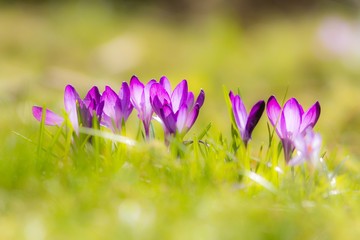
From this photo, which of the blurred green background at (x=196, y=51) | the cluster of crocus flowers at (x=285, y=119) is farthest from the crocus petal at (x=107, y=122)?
the blurred green background at (x=196, y=51)

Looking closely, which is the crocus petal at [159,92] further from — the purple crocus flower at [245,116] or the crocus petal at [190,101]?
the purple crocus flower at [245,116]

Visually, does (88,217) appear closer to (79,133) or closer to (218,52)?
(79,133)

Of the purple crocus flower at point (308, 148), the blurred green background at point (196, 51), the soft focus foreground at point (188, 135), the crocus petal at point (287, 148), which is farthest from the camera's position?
the blurred green background at point (196, 51)

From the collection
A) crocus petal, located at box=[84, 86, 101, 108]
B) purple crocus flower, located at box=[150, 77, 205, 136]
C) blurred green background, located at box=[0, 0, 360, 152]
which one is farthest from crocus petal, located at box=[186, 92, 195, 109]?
blurred green background, located at box=[0, 0, 360, 152]

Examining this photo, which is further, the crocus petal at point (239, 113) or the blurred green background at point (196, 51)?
the blurred green background at point (196, 51)

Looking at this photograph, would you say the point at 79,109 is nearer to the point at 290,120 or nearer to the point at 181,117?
the point at 181,117

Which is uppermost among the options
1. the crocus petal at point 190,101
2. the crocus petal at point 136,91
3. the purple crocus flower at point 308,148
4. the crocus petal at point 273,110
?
the crocus petal at point 136,91

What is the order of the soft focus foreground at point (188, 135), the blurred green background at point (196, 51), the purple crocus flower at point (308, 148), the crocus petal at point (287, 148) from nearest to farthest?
the soft focus foreground at point (188, 135) → the purple crocus flower at point (308, 148) → the crocus petal at point (287, 148) → the blurred green background at point (196, 51)
